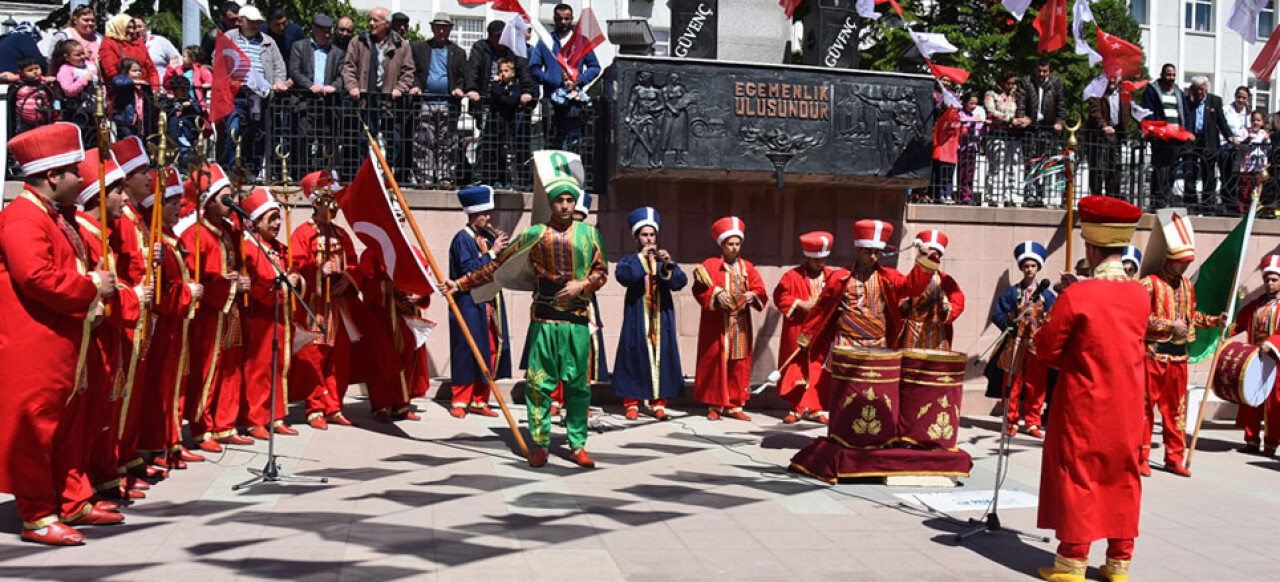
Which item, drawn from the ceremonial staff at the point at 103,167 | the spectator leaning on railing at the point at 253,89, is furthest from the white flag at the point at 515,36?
the ceremonial staff at the point at 103,167

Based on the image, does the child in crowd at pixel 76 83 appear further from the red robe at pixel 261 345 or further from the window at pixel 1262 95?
the window at pixel 1262 95

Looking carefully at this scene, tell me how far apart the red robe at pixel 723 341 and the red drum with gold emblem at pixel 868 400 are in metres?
3.20

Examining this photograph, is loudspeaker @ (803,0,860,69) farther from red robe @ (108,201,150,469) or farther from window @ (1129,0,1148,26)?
window @ (1129,0,1148,26)

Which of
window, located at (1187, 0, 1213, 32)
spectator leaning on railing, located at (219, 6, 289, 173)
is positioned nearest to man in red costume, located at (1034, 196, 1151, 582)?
spectator leaning on railing, located at (219, 6, 289, 173)

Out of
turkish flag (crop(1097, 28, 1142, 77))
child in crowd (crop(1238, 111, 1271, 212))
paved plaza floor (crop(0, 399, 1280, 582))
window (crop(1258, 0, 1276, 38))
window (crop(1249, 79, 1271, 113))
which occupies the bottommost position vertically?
paved plaza floor (crop(0, 399, 1280, 582))

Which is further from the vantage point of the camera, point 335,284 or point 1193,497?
point 335,284

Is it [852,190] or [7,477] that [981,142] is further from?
[7,477]

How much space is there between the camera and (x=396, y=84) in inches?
551

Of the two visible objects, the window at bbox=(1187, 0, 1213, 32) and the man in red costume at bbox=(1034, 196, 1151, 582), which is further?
the window at bbox=(1187, 0, 1213, 32)

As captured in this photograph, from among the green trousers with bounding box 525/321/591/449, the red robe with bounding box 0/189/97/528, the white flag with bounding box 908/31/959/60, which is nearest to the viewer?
the red robe with bounding box 0/189/97/528

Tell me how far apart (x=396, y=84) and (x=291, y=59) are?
1124mm

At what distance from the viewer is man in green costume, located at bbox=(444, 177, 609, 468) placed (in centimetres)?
949

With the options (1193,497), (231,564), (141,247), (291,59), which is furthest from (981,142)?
(231,564)

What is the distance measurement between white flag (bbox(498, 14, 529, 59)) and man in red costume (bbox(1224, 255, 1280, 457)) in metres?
7.63
